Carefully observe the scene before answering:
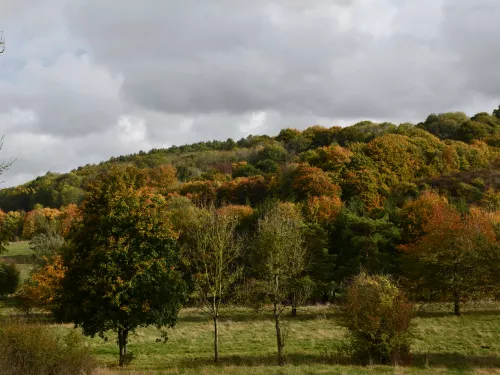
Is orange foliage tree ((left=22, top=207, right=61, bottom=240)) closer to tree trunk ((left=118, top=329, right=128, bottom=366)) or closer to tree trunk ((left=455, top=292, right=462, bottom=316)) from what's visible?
tree trunk ((left=118, top=329, right=128, bottom=366))

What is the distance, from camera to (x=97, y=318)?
19.6 meters

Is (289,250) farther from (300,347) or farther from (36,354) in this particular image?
(36,354)

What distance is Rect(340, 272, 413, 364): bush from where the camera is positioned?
70.3 feet

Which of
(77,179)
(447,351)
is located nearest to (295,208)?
(447,351)

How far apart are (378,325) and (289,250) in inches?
241

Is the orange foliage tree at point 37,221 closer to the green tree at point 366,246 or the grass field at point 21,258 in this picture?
the grass field at point 21,258

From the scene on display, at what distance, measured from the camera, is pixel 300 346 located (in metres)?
26.8

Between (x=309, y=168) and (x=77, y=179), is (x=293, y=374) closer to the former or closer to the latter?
(x=309, y=168)

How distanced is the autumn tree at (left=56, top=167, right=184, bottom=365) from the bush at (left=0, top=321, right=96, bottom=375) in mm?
3757

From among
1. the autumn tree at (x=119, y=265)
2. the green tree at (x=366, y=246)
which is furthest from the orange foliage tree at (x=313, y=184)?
the autumn tree at (x=119, y=265)

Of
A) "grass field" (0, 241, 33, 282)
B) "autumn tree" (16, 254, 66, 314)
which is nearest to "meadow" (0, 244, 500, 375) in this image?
"autumn tree" (16, 254, 66, 314)

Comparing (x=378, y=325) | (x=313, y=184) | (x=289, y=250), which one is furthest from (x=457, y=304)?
(x=313, y=184)

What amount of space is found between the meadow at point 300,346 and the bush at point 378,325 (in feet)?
3.52

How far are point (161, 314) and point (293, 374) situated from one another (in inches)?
273
